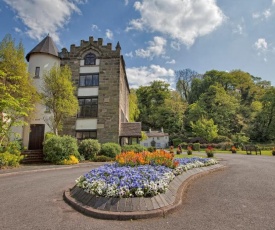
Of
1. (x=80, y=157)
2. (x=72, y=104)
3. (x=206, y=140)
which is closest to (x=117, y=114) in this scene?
(x=72, y=104)

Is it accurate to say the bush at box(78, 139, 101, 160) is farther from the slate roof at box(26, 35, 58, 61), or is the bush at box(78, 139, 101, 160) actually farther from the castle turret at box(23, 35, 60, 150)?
the slate roof at box(26, 35, 58, 61)

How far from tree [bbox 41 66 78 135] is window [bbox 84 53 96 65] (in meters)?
3.55

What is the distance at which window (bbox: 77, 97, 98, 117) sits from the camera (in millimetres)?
24359

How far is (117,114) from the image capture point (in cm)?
2392

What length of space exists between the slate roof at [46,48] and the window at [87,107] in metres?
6.47

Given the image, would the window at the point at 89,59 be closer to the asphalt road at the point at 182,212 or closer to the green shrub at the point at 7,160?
the green shrub at the point at 7,160

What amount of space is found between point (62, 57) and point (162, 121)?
170 feet

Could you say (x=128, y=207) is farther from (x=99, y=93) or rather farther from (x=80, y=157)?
(x=99, y=93)

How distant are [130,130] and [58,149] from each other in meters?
9.54

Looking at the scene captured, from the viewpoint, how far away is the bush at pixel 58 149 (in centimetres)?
1781

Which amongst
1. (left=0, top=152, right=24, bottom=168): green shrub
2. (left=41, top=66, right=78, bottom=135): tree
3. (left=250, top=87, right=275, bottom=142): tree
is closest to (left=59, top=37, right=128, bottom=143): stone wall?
(left=41, top=66, right=78, bottom=135): tree

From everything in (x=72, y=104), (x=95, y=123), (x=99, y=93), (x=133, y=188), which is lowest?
(x=133, y=188)

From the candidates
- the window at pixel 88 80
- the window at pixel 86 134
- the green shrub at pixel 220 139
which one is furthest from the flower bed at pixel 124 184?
the green shrub at pixel 220 139

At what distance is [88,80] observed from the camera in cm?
2512
